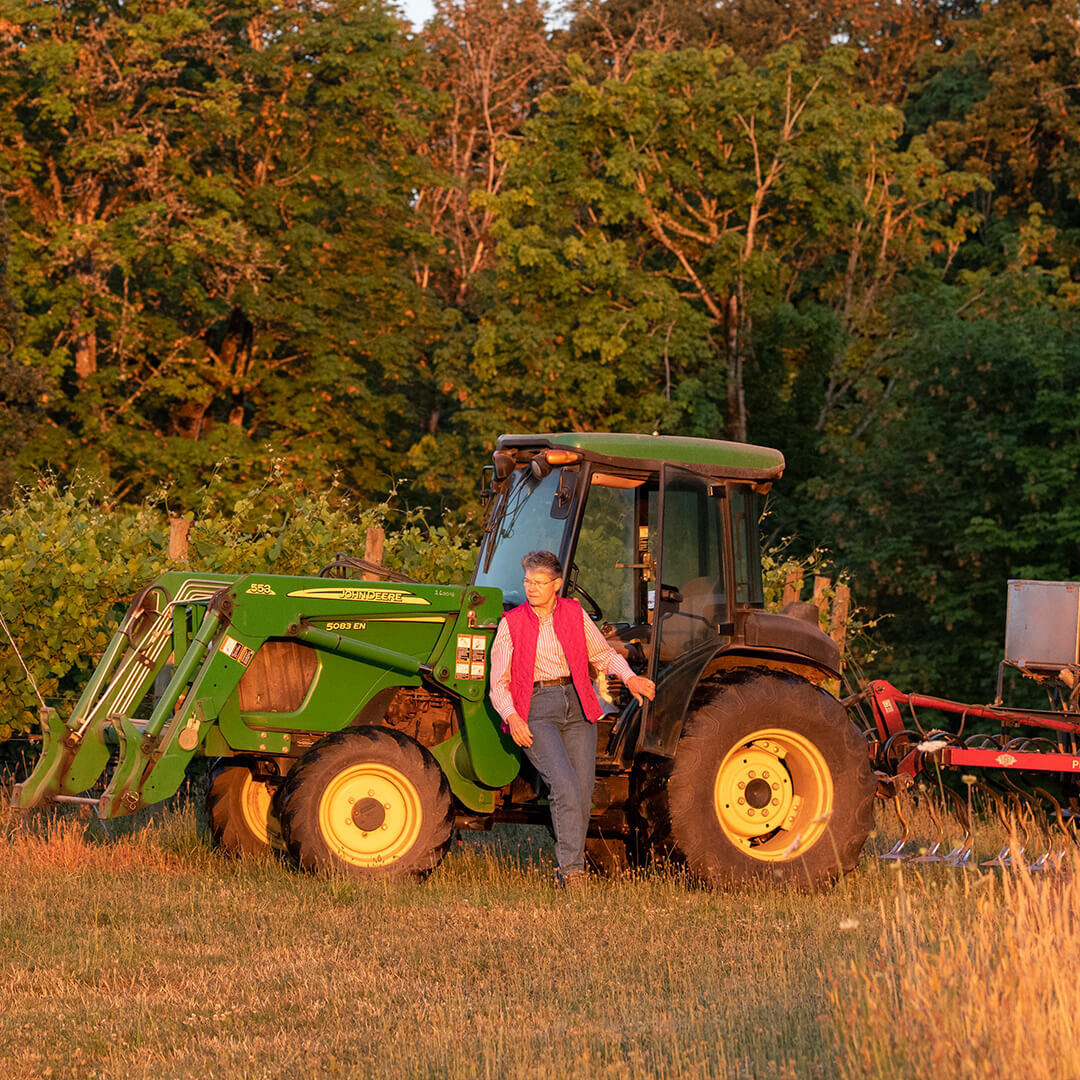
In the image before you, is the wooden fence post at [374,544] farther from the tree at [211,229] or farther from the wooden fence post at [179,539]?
the tree at [211,229]

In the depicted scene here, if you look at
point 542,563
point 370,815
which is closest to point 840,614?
point 542,563

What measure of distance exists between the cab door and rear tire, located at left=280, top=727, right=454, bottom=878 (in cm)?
130

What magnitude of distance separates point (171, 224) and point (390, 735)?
2270 centimetres

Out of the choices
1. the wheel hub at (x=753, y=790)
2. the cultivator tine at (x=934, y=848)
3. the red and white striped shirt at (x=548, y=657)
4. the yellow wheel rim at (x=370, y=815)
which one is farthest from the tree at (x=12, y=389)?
the wheel hub at (x=753, y=790)

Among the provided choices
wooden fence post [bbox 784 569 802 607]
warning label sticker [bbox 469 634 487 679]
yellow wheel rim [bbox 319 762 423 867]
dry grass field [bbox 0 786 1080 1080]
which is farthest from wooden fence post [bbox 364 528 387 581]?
yellow wheel rim [bbox 319 762 423 867]

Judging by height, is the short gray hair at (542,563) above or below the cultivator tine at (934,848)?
above

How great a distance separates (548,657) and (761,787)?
1406 mm

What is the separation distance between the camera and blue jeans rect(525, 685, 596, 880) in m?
8.54

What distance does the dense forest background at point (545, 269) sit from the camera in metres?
28.6

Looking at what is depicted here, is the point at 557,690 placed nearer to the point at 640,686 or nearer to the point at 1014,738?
the point at 640,686

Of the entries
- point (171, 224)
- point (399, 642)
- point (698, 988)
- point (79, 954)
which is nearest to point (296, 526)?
point (399, 642)

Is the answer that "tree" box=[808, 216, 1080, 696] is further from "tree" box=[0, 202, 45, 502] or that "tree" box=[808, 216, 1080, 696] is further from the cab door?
the cab door

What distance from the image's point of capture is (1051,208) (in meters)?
38.7

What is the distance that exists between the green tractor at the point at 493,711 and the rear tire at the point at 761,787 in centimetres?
1
